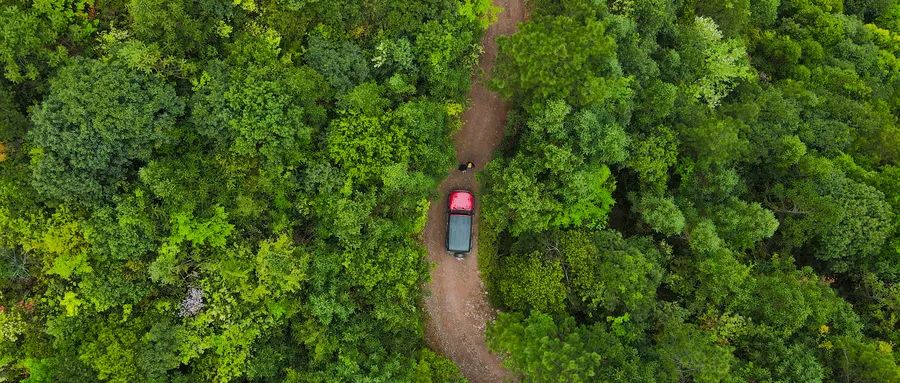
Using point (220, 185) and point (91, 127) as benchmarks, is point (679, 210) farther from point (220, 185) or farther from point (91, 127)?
point (91, 127)

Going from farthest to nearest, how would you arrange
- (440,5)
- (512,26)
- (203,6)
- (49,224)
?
1. (512,26)
2. (440,5)
3. (203,6)
4. (49,224)

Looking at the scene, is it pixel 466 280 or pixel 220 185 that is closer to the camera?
pixel 220 185

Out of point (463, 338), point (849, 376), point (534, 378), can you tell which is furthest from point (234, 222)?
point (849, 376)

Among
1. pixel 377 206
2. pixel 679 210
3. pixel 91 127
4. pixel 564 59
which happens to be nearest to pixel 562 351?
pixel 679 210

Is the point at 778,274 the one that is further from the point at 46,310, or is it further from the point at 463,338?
the point at 46,310

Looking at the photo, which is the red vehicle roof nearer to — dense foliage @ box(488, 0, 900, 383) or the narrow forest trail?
the narrow forest trail

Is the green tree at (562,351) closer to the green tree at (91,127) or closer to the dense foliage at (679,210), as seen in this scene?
the dense foliage at (679,210)

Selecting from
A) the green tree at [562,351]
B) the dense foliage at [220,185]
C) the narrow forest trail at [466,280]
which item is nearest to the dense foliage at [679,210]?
the green tree at [562,351]
